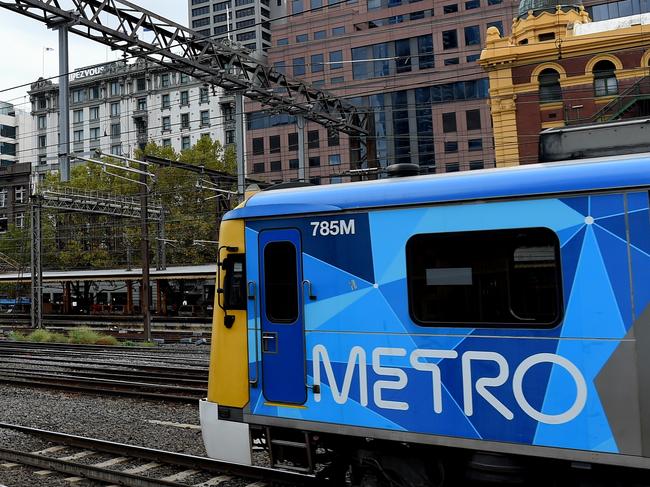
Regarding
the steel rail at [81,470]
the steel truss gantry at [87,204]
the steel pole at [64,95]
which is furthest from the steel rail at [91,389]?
the steel truss gantry at [87,204]

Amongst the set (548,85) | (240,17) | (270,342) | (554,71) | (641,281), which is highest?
(240,17)

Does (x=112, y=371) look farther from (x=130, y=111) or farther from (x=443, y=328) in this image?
(x=130, y=111)

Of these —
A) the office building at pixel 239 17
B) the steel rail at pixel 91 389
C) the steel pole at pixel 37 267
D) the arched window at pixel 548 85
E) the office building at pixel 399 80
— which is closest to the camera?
the steel rail at pixel 91 389

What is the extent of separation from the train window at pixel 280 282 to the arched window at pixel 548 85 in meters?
31.1

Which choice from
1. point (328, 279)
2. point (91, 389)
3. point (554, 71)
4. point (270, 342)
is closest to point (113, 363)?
point (91, 389)

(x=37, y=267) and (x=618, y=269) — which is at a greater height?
(x=37, y=267)

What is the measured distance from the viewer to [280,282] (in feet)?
19.9

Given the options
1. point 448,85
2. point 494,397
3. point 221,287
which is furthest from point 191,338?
point 448,85

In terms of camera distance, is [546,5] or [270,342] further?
[546,5]

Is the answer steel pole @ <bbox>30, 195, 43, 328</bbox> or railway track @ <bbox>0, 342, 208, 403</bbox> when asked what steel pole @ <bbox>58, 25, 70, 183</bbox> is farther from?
steel pole @ <bbox>30, 195, 43, 328</bbox>

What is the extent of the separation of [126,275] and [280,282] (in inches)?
1362

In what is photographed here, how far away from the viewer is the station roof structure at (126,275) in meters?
35.6

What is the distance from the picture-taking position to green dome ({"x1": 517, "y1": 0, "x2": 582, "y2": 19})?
36.5m

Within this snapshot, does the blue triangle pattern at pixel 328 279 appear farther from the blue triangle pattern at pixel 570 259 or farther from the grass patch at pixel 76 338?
the grass patch at pixel 76 338
